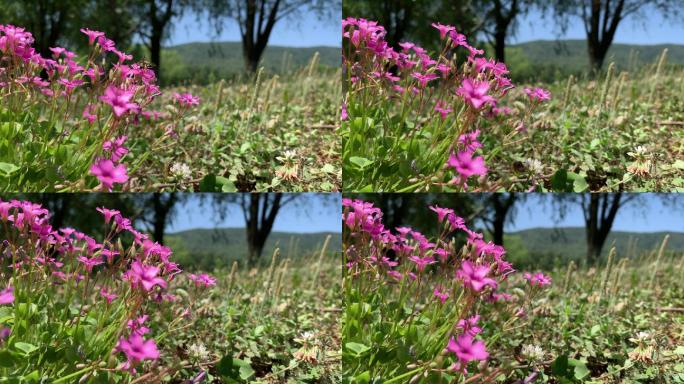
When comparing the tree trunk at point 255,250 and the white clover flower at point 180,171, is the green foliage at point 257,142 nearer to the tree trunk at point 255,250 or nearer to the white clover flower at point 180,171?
the white clover flower at point 180,171

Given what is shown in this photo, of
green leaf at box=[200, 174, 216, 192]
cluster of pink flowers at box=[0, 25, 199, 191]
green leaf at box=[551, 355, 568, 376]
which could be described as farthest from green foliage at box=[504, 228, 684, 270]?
cluster of pink flowers at box=[0, 25, 199, 191]

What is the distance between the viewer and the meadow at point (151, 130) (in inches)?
148

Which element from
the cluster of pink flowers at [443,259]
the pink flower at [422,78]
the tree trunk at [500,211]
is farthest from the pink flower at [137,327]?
the tree trunk at [500,211]

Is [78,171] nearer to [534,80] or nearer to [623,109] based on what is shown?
[534,80]

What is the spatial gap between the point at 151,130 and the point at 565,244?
2862 millimetres

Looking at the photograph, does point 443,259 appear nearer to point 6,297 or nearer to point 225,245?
point 225,245

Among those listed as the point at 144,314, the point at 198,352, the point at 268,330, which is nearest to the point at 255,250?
the point at 268,330

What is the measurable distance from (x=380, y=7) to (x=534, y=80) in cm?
118

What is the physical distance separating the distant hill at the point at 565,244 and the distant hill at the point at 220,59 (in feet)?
5.58

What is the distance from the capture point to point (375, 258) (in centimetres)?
366

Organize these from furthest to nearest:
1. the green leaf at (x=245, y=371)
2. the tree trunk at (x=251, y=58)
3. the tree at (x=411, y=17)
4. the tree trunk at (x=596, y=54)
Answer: the tree trunk at (x=251, y=58)
the tree trunk at (x=596, y=54)
the tree at (x=411, y=17)
the green leaf at (x=245, y=371)

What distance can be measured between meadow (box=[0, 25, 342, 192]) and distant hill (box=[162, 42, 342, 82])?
3.2 inches

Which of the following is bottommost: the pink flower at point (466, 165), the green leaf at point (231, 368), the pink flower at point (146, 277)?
the green leaf at point (231, 368)

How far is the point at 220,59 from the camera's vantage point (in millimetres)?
5137
